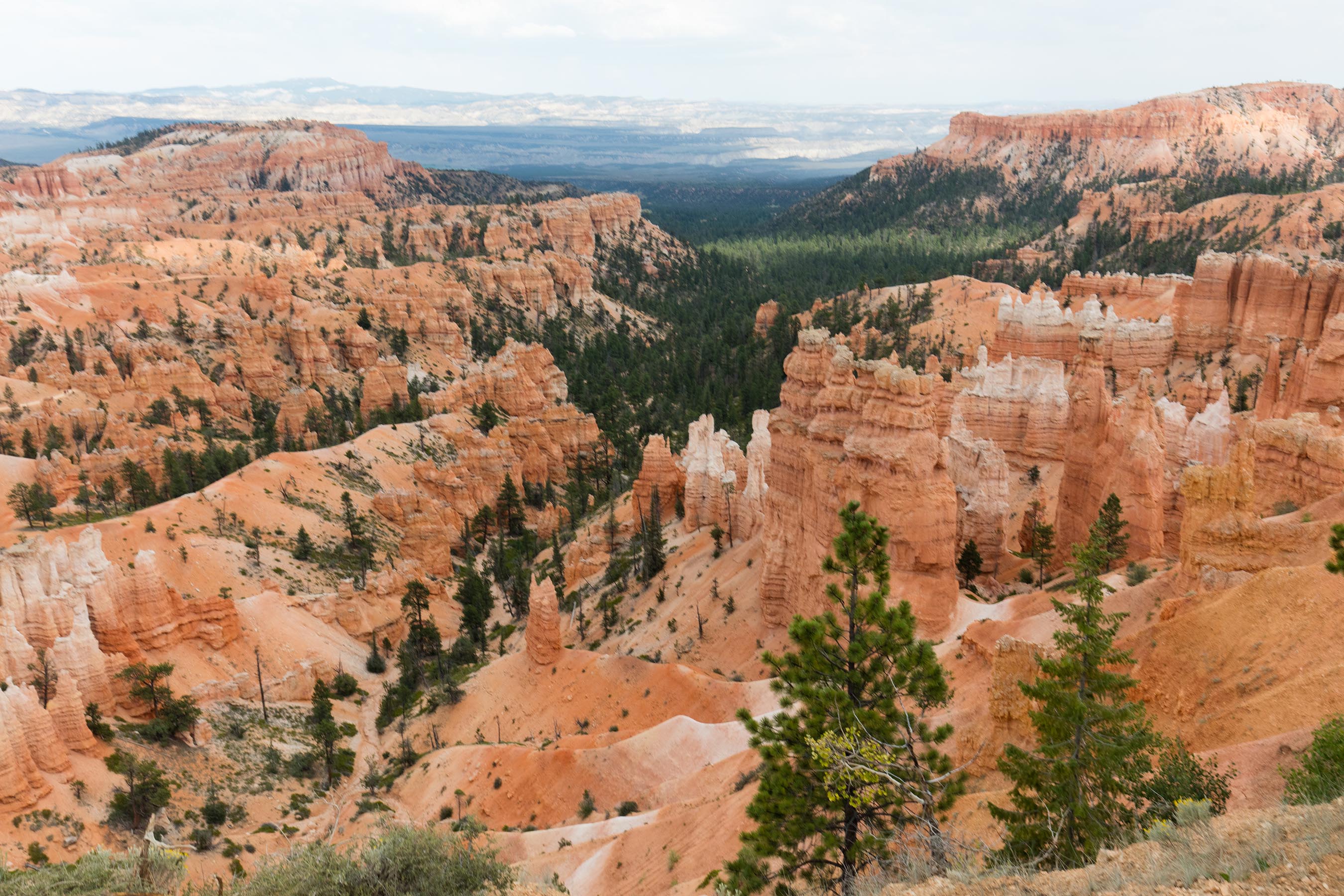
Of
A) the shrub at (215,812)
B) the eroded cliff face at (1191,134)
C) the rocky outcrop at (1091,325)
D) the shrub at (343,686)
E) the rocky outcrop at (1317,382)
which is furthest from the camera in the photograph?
the eroded cliff face at (1191,134)

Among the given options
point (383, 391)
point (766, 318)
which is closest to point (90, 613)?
point (383, 391)

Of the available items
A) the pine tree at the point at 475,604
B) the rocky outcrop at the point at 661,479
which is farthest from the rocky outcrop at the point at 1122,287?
the pine tree at the point at 475,604

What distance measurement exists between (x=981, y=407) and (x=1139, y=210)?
315 ft

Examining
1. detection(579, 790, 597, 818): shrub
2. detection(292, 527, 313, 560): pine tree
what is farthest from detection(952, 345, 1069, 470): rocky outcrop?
detection(292, 527, 313, 560): pine tree

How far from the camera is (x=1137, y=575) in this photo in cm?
2361

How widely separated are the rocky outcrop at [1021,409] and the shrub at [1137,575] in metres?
21.4

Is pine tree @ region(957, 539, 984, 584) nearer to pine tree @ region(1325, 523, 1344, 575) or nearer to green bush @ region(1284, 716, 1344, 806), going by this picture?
pine tree @ region(1325, 523, 1344, 575)

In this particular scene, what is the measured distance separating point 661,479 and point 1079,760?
1623 inches

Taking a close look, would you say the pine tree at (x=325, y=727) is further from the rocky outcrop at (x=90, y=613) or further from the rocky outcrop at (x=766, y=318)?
the rocky outcrop at (x=766, y=318)

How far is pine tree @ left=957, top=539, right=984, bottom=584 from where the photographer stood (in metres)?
32.1

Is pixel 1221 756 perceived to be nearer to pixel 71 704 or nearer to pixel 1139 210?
pixel 71 704

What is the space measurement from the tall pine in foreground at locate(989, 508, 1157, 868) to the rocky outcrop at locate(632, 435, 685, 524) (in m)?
39.7

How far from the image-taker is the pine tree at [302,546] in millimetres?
46312

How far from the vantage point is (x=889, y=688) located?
45.2 feet
